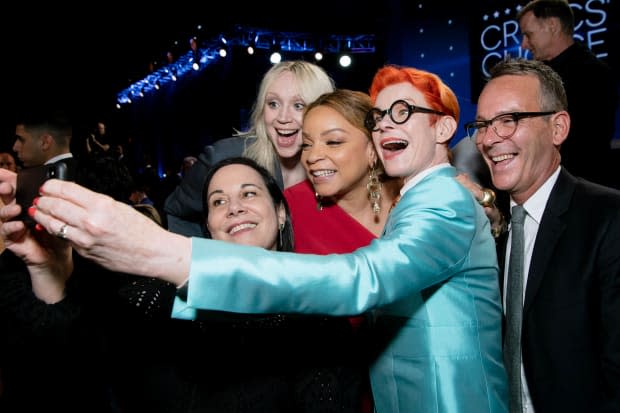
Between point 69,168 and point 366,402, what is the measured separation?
149 cm

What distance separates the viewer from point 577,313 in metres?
1.49

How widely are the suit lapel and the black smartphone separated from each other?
1427 millimetres

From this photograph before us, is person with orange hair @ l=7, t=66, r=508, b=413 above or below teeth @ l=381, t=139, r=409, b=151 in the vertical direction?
below

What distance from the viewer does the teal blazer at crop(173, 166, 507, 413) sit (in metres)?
0.98

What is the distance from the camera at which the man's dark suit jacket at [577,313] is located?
1.45 meters

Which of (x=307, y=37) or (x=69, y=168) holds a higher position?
(x=307, y=37)

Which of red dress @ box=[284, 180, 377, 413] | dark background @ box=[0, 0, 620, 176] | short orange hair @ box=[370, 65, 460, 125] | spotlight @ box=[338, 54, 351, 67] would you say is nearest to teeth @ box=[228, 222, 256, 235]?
red dress @ box=[284, 180, 377, 413]

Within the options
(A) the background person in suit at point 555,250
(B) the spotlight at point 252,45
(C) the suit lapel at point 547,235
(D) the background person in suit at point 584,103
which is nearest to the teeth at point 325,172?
(A) the background person in suit at point 555,250

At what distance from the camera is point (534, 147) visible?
1.76 m

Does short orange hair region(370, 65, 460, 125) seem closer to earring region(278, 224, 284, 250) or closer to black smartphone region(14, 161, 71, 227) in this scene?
earring region(278, 224, 284, 250)

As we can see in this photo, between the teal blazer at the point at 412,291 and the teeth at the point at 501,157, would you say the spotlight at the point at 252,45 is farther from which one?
the teal blazer at the point at 412,291

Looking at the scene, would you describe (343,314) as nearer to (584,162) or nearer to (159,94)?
(584,162)

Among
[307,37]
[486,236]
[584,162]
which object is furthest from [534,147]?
[307,37]

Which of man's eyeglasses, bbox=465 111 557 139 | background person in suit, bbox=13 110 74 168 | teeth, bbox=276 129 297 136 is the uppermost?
background person in suit, bbox=13 110 74 168
